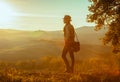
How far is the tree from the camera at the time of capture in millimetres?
20953

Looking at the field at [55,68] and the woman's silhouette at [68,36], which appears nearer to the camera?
the field at [55,68]

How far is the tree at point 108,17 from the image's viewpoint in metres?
21.0

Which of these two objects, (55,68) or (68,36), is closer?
(68,36)

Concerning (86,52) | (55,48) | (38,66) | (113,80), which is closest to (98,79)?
(113,80)

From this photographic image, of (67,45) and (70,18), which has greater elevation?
(70,18)

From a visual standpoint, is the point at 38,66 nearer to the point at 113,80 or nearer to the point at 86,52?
the point at 113,80

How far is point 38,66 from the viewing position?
30797 mm

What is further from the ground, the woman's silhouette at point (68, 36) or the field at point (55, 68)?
the woman's silhouette at point (68, 36)

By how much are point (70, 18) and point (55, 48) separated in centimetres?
3929

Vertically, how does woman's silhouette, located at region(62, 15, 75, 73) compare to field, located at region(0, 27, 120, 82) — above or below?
above

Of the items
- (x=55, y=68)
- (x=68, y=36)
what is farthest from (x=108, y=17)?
(x=55, y=68)

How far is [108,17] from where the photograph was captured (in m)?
21.5

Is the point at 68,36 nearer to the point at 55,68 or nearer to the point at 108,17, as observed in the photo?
the point at 108,17

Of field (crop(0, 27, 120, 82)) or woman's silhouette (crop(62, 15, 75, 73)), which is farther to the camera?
woman's silhouette (crop(62, 15, 75, 73))
